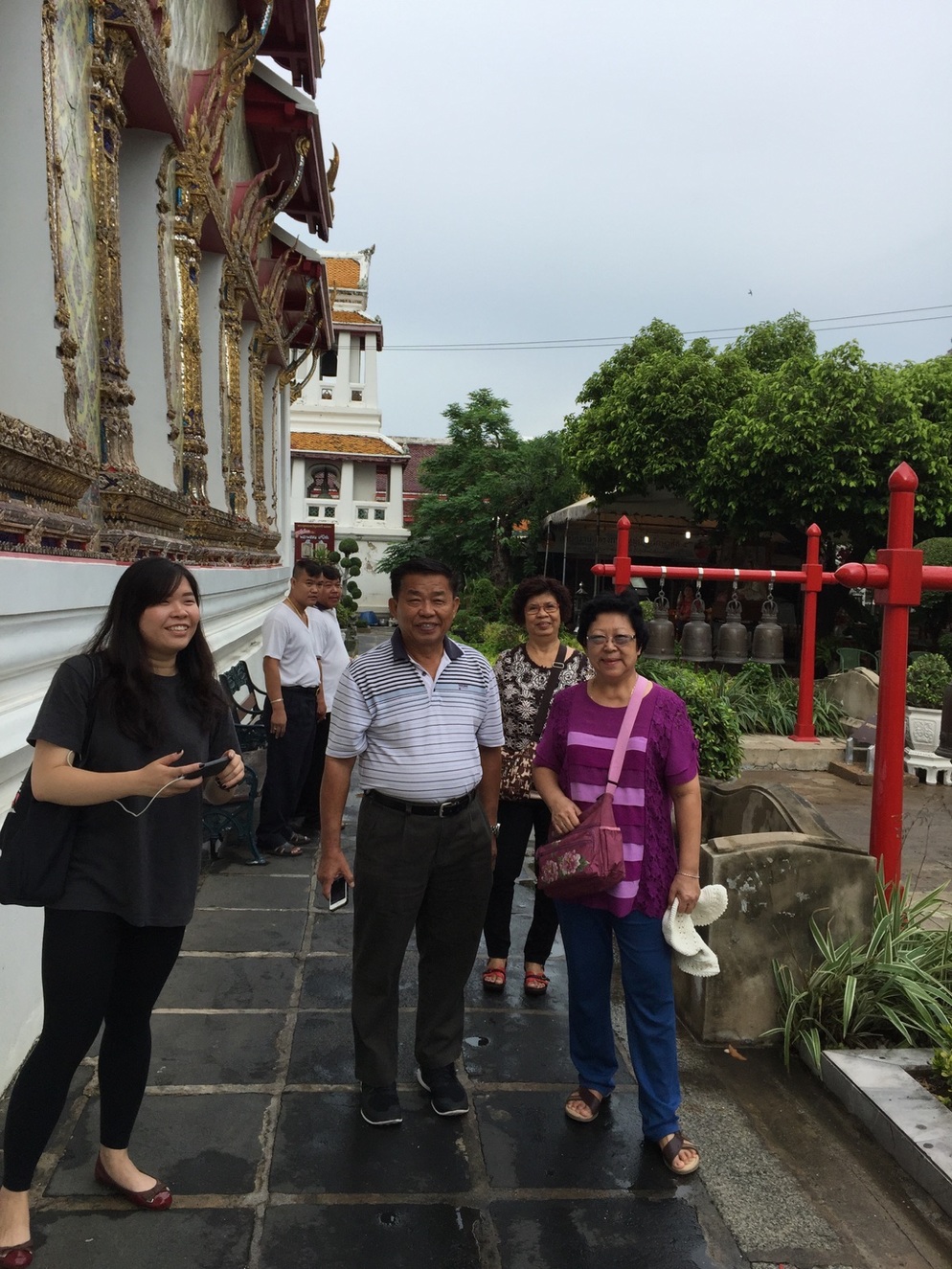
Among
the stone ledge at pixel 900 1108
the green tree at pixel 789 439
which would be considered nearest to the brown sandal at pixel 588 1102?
the stone ledge at pixel 900 1108

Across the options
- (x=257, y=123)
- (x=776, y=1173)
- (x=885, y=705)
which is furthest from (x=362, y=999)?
(x=257, y=123)

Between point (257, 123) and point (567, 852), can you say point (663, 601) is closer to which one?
point (567, 852)

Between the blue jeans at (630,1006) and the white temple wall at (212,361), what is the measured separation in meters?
6.11

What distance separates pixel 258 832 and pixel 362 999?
9.65ft

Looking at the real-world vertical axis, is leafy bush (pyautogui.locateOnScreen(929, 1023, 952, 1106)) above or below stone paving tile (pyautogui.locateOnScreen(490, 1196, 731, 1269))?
above

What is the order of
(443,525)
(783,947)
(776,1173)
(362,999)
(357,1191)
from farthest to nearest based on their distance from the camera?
(443,525), (783,947), (362,999), (776,1173), (357,1191)

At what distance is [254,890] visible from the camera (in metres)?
5.06

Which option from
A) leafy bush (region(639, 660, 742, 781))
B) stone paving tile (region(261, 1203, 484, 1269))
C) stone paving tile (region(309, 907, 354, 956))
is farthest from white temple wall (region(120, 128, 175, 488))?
stone paving tile (region(261, 1203, 484, 1269))

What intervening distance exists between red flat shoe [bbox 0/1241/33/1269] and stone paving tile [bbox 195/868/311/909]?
2534 mm

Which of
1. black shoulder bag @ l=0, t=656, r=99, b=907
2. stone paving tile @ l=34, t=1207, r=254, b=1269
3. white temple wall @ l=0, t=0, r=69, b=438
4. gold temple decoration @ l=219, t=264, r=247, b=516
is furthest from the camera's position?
gold temple decoration @ l=219, t=264, r=247, b=516

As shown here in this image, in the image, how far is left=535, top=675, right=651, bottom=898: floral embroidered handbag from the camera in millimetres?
2801

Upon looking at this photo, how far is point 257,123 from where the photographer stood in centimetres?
1008

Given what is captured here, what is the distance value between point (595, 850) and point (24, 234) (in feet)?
9.86

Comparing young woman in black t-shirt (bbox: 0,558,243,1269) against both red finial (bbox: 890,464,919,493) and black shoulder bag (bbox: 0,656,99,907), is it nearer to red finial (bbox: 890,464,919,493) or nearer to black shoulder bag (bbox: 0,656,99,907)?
black shoulder bag (bbox: 0,656,99,907)
